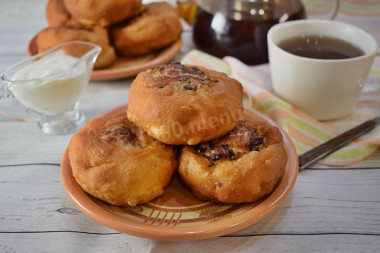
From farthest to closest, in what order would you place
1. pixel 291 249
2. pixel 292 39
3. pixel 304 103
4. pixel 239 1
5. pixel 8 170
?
pixel 239 1 < pixel 292 39 < pixel 304 103 < pixel 8 170 < pixel 291 249

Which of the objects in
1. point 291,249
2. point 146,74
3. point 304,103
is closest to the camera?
point 291,249

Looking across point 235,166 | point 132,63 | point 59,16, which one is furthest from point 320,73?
point 59,16

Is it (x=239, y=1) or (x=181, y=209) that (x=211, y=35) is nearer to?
(x=239, y=1)

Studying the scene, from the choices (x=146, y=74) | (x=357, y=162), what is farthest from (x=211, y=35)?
(x=357, y=162)

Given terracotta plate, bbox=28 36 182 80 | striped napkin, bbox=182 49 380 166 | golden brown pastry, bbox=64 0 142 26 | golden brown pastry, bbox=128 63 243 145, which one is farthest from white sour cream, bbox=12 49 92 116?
striped napkin, bbox=182 49 380 166

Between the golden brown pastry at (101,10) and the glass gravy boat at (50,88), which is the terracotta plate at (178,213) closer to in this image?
the glass gravy boat at (50,88)
